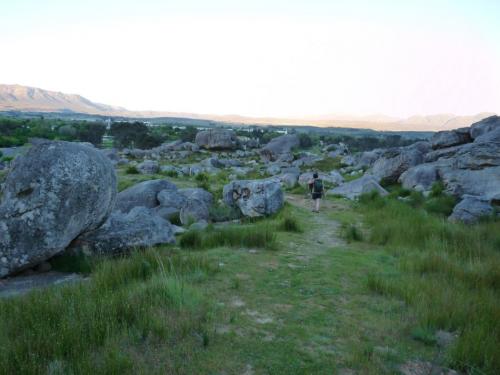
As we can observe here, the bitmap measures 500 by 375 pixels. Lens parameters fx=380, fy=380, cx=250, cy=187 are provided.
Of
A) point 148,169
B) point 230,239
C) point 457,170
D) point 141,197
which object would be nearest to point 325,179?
point 457,170

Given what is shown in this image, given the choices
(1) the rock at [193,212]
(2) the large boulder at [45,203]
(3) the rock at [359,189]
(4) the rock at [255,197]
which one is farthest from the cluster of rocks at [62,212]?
(3) the rock at [359,189]

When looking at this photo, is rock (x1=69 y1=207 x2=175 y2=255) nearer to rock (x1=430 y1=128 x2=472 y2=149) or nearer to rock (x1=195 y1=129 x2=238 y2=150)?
rock (x1=430 y1=128 x2=472 y2=149)

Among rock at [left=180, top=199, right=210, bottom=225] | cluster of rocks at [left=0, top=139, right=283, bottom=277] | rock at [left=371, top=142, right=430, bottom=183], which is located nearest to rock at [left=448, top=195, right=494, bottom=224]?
rock at [left=180, top=199, right=210, bottom=225]

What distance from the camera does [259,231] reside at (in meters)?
9.09

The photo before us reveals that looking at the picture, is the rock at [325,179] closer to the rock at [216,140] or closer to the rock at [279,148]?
the rock at [279,148]

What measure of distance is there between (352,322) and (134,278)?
3.34m

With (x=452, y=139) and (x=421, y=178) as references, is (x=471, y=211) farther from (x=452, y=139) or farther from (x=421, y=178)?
(x=452, y=139)

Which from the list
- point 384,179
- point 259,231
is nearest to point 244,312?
point 259,231

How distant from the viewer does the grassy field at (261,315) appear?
387 centimetres

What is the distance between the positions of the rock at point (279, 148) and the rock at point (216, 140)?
5.03 meters

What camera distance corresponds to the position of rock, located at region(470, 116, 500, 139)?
2041cm

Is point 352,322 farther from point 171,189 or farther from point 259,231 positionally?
point 171,189

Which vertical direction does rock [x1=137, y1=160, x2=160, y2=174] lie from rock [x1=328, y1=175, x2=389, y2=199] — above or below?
below

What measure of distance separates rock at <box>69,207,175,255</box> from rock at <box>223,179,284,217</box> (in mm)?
4424
